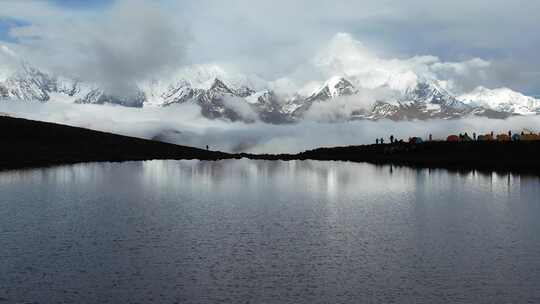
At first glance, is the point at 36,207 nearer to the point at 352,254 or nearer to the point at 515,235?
the point at 352,254

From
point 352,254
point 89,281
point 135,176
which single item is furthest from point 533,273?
point 135,176

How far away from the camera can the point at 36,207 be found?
81.9 metres

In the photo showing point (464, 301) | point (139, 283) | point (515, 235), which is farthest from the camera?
point (515, 235)

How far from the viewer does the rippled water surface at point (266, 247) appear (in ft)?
139

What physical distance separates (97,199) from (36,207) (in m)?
12.7

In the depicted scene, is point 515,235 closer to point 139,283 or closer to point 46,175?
point 139,283

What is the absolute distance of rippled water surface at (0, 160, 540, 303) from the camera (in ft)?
139

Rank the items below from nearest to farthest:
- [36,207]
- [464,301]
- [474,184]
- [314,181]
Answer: [464,301] → [36,207] → [474,184] → [314,181]

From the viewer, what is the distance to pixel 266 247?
5662cm

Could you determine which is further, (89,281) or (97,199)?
(97,199)

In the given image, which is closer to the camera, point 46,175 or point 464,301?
point 464,301

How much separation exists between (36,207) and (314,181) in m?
68.3

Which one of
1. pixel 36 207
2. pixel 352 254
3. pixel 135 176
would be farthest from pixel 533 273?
pixel 135 176

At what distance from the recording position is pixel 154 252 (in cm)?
5394
